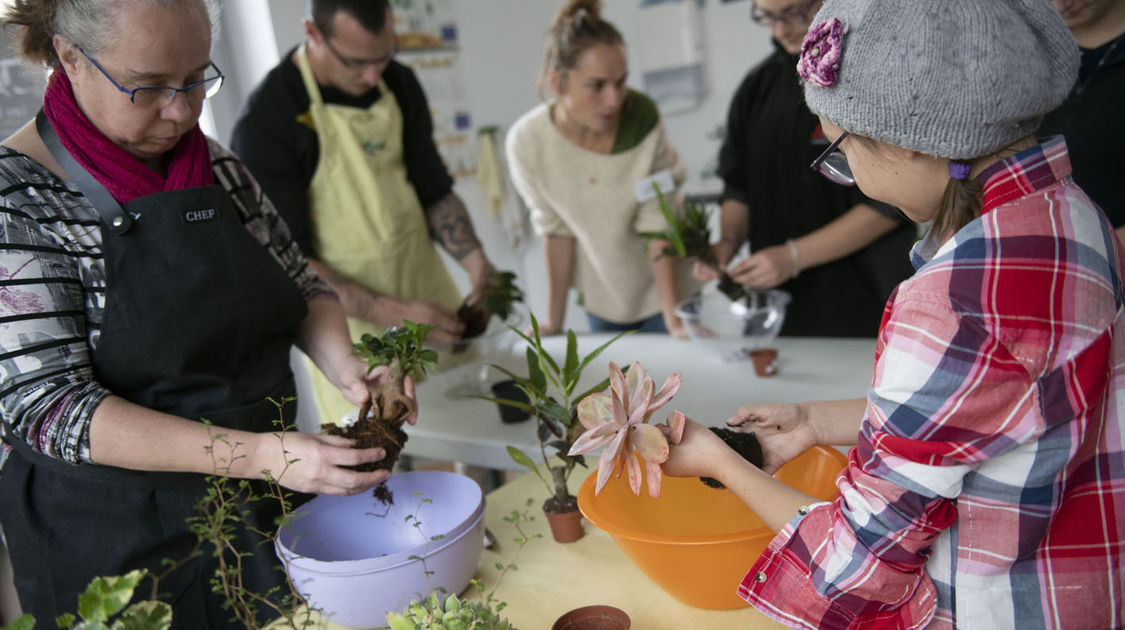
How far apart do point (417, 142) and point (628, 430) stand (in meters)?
1.93

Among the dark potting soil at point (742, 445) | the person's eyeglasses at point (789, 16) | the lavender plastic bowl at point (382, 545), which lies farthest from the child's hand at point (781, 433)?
the person's eyeglasses at point (789, 16)

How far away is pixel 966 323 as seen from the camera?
0.77m

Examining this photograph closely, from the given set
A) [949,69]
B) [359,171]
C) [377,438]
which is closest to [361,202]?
[359,171]

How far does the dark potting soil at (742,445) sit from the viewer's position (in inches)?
44.8

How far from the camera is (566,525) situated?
53.6 inches

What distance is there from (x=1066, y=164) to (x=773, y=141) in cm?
182

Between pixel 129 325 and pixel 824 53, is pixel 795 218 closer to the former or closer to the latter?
pixel 824 53

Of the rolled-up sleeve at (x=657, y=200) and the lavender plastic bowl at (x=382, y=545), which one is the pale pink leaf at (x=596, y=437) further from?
the rolled-up sleeve at (x=657, y=200)

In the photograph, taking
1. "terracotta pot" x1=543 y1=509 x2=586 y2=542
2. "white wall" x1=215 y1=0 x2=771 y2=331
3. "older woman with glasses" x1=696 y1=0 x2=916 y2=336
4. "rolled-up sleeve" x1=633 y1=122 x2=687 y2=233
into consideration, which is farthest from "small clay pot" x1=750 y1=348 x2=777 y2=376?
"white wall" x1=215 y1=0 x2=771 y2=331

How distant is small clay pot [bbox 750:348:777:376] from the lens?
2123 millimetres

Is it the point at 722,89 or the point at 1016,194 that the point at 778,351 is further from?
the point at 722,89

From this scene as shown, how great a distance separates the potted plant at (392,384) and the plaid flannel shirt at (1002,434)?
756 millimetres

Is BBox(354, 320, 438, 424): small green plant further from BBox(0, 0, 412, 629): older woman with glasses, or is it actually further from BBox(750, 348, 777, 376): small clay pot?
BBox(750, 348, 777, 376): small clay pot

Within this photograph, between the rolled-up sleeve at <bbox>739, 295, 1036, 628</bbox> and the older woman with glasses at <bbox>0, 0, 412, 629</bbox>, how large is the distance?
2.16ft
